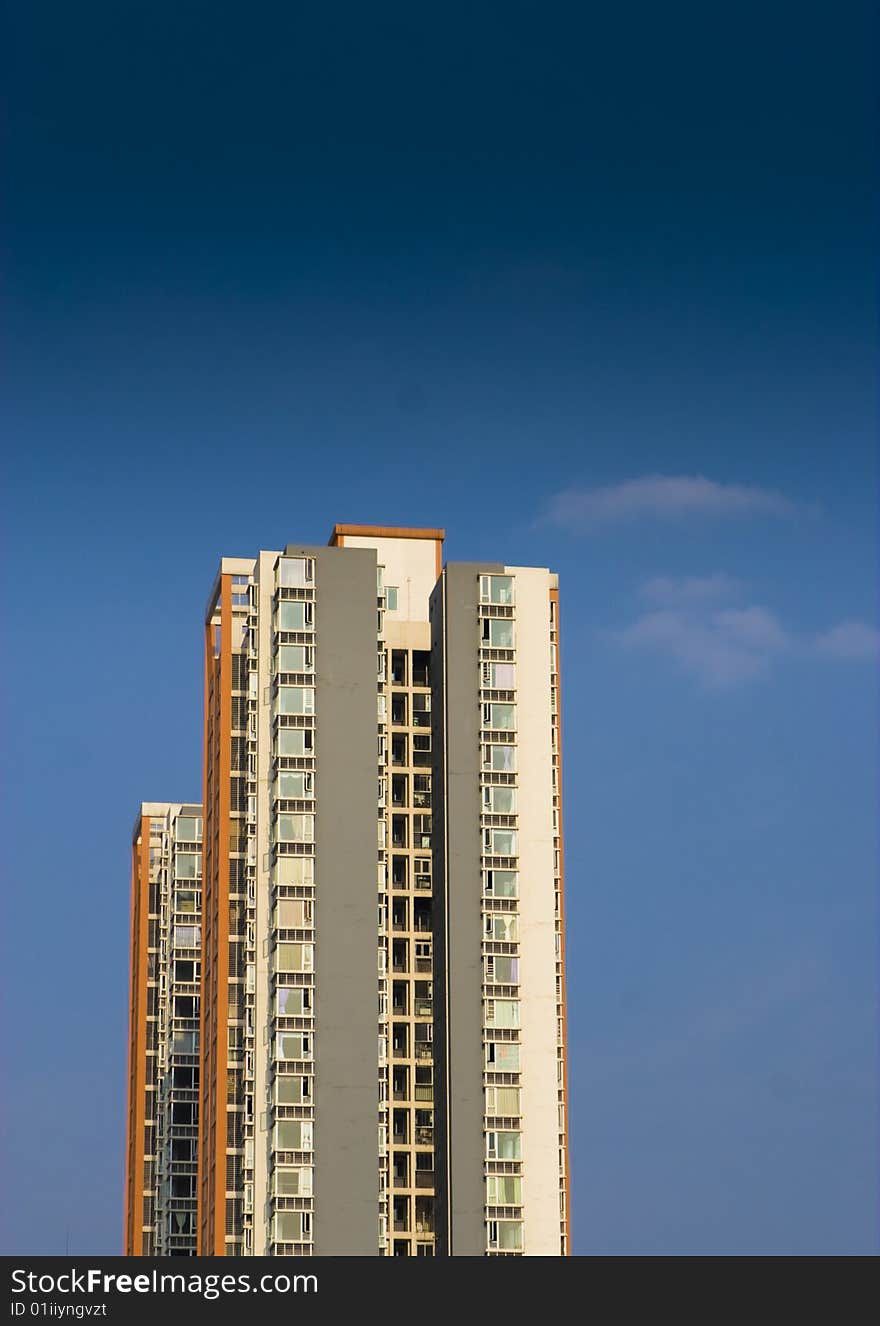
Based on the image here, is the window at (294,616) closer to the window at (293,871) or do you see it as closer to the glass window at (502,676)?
the glass window at (502,676)

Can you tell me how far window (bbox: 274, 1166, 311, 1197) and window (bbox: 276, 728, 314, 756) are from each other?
492 inches

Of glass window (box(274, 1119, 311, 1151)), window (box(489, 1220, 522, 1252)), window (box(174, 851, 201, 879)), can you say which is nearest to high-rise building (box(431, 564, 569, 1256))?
window (box(489, 1220, 522, 1252))

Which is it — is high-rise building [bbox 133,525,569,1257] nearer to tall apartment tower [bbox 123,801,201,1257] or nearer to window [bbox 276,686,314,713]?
window [bbox 276,686,314,713]

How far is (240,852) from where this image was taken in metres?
80.6

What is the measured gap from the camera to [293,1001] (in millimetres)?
75500

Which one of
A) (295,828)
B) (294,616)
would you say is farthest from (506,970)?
(294,616)

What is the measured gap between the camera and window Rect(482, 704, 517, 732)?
79500 mm

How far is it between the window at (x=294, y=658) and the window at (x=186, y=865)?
20.6 metres

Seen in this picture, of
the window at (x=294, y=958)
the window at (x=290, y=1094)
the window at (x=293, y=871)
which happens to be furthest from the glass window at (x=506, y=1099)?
the window at (x=293, y=871)

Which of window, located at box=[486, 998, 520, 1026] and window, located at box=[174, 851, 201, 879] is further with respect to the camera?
window, located at box=[174, 851, 201, 879]

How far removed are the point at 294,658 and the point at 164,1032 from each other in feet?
93.3

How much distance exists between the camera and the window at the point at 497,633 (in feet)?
263

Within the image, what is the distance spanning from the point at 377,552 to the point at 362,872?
10818mm
